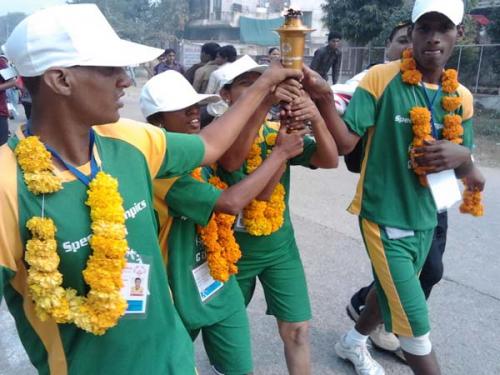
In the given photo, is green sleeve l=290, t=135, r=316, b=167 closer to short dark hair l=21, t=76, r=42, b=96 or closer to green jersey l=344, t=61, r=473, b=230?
green jersey l=344, t=61, r=473, b=230

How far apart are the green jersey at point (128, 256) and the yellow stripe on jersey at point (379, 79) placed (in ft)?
3.68

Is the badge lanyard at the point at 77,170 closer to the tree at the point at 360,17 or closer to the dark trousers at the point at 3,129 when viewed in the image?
the dark trousers at the point at 3,129

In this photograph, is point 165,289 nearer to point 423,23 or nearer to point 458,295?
point 423,23

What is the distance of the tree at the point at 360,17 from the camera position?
56.9 feet

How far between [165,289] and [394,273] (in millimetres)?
1274

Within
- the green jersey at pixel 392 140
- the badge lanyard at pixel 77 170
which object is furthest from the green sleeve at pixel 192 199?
the green jersey at pixel 392 140

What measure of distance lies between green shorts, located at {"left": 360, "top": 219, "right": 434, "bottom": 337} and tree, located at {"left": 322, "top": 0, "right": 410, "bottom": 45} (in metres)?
15.7

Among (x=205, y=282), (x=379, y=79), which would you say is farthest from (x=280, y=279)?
(x=379, y=79)

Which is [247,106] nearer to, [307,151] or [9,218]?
[307,151]

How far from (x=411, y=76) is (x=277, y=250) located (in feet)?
3.59

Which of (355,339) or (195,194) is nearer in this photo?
(195,194)

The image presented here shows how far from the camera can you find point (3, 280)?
1410 mm

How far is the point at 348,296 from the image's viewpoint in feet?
13.0

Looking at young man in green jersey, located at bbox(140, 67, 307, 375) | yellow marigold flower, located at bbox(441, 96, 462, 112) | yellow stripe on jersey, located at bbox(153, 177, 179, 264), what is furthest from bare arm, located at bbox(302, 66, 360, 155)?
yellow stripe on jersey, located at bbox(153, 177, 179, 264)
